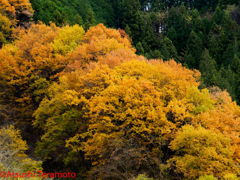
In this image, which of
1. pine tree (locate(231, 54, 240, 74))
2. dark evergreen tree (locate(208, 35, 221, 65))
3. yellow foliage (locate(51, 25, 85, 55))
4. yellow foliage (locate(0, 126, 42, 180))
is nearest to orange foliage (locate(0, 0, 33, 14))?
yellow foliage (locate(51, 25, 85, 55))

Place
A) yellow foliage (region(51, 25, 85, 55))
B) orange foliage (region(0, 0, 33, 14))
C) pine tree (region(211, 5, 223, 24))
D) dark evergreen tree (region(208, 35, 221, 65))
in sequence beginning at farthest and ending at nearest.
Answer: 1. pine tree (region(211, 5, 223, 24))
2. dark evergreen tree (region(208, 35, 221, 65))
3. orange foliage (region(0, 0, 33, 14))
4. yellow foliage (region(51, 25, 85, 55))

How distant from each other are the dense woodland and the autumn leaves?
102 millimetres

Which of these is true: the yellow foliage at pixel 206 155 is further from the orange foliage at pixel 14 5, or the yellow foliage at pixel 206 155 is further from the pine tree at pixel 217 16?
the pine tree at pixel 217 16

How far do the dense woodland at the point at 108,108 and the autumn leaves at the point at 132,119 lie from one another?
10 centimetres

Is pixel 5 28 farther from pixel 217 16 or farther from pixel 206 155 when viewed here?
pixel 217 16

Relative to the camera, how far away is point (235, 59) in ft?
143

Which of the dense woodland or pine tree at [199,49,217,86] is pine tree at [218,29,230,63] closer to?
the dense woodland

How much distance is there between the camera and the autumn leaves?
16.8m

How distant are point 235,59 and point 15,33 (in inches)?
1625

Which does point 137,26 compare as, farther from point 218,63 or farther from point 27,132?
point 27,132

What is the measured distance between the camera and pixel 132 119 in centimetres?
2086

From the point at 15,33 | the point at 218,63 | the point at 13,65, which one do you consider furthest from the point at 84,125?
the point at 218,63

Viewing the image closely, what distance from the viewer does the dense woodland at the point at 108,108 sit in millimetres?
17406

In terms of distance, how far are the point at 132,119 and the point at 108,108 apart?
2.39 m
